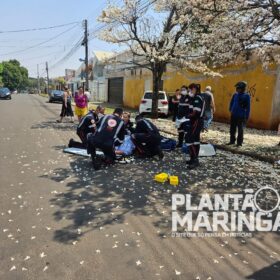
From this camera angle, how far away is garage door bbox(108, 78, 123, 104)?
3438 cm

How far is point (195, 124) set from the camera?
25.6 ft

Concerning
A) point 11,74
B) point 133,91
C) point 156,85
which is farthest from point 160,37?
point 11,74

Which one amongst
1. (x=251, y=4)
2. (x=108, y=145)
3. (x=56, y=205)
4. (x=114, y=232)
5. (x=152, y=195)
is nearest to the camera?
(x=114, y=232)

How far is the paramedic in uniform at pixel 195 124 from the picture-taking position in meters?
7.66

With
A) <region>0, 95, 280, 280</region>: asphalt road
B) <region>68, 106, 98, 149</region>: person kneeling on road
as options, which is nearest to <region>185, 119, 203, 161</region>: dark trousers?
<region>0, 95, 280, 280</region>: asphalt road

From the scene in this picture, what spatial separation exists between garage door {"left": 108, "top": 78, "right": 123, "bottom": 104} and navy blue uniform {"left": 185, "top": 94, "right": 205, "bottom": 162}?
26545 mm

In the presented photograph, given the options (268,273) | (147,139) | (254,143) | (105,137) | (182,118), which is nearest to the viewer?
(268,273)

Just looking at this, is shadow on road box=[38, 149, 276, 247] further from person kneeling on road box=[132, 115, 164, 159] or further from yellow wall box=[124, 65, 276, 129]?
yellow wall box=[124, 65, 276, 129]

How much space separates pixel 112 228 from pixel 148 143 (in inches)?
172

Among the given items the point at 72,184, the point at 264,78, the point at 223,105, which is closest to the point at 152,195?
the point at 72,184

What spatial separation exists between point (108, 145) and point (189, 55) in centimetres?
1156

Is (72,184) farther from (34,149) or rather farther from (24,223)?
(34,149)

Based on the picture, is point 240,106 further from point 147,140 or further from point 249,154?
point 147,140

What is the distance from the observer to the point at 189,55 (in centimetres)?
1759
